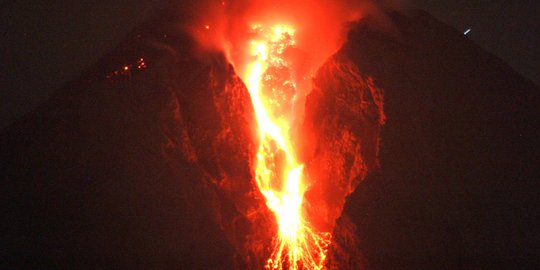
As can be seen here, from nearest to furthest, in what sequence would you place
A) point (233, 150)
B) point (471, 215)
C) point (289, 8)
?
point (471, 215)
point (233, 150)
point (289, 8)

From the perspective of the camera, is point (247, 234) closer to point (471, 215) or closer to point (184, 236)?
point (184, 236)

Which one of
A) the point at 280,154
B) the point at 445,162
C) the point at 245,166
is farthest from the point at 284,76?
the point at 445,162

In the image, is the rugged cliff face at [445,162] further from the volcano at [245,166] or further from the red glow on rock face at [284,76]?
the red glow on rock face at [284,76]

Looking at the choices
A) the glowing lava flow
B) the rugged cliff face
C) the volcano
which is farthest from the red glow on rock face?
the rugged cliff face

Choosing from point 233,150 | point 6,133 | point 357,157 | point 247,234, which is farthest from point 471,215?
point 6,133

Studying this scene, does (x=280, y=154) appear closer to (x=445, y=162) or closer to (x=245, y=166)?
(x=245, y=166)

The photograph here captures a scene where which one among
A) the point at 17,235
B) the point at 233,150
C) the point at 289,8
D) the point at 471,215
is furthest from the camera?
the point at 289,8

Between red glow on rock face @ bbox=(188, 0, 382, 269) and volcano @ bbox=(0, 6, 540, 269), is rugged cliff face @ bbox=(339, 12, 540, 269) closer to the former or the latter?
volcano @ bbox=(0, 6, 540, 269)
